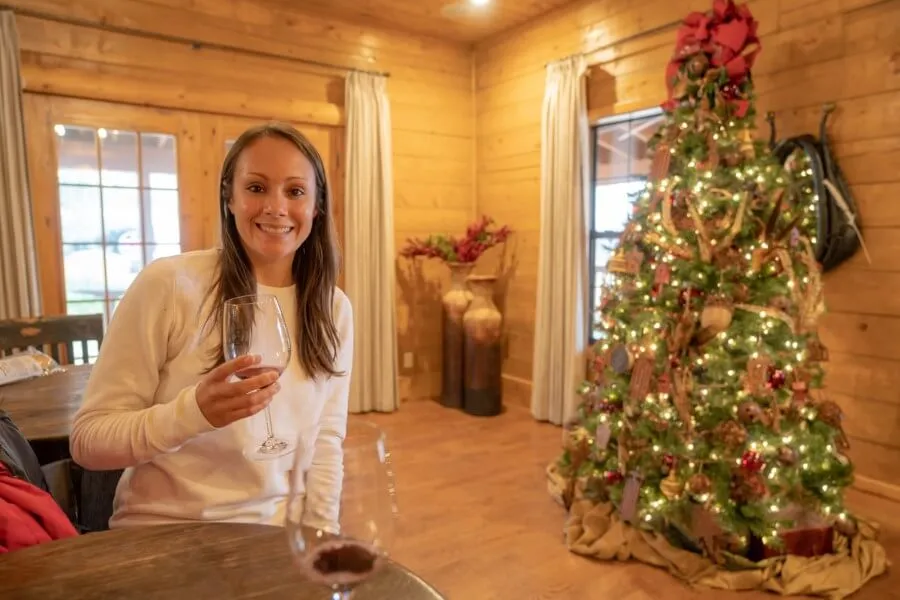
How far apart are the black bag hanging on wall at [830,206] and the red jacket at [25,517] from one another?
299 centimetres

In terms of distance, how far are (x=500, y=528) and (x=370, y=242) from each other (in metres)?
2.39

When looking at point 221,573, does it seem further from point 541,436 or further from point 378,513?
point 541,436

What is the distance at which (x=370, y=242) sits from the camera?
4.43 m

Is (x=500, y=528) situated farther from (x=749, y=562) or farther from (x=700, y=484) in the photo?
(x=749, y=562)

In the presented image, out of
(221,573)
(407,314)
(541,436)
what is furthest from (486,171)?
(221,573)

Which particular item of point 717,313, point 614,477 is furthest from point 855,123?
point 614,477

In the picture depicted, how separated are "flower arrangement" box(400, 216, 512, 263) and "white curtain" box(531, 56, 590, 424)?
442 millimetres

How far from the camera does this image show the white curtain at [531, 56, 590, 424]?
389 centimetres

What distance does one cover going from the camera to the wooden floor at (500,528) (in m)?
2.19

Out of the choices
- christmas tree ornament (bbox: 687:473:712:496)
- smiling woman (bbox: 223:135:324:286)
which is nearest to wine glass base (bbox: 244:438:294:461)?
smiling woman (bbox: 223:135:324:286)

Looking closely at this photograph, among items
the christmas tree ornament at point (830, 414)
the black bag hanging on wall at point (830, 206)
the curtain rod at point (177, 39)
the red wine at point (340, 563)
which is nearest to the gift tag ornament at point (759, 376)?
the christmas tree ornament at point (830, 414)

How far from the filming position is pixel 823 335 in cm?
294

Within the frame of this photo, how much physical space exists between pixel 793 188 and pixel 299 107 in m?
3.09

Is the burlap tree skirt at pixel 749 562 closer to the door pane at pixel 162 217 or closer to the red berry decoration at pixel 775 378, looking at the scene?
the red berry decoration at pixel 775 378
